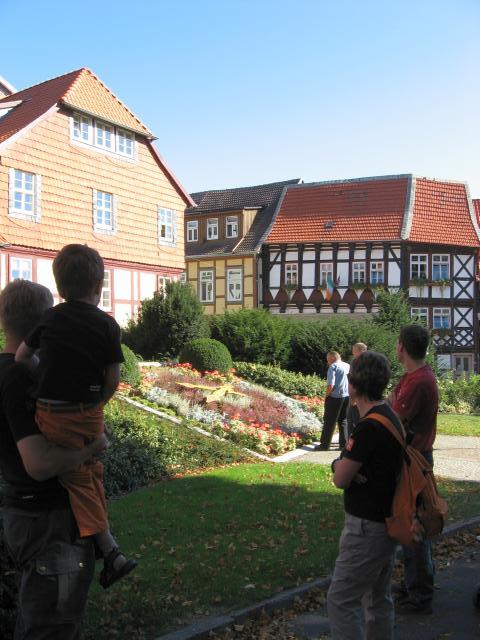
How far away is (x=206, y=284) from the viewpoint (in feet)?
141

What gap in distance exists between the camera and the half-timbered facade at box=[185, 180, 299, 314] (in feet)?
136

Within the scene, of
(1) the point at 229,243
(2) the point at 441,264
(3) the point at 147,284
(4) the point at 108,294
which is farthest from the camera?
(1) the point at 229,243

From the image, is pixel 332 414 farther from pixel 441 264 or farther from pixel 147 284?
pixel 441 264

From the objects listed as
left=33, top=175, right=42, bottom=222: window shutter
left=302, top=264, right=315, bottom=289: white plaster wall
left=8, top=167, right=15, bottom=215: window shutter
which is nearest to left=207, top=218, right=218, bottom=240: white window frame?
left=302, top=264, right=315, bottom=289: white plaster wall

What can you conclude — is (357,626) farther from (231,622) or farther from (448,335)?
(448,335)

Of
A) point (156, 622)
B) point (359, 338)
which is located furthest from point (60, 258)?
point (359, 338)

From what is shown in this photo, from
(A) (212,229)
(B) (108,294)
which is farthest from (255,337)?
(A) (212,229)

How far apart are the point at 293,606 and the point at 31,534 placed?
121 inches

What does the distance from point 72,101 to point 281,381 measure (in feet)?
43.4

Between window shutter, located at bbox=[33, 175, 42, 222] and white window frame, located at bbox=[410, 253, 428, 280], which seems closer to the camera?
window shutter, located at bbox=[33, 175, 42, 222]

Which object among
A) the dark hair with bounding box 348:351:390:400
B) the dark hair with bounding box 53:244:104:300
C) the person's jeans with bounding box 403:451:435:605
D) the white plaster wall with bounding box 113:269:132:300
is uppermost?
the white plaster wall with bounding box 113:269:132:300

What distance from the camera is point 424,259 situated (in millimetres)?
40469

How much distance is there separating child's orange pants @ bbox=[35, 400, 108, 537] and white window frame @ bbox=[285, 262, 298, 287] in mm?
37922

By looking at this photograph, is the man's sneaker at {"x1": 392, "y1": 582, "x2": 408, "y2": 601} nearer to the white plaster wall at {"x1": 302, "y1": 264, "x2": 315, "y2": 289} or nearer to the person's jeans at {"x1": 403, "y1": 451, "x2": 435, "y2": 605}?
the person's jeans at {"x1": 403, "y1": 451, "x2": 435, "y2": 605}
